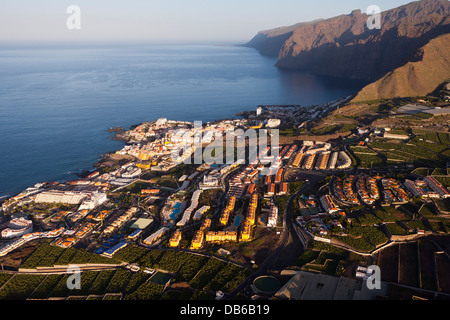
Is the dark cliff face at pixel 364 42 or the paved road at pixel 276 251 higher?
the dark cliff face at pixel 364 42

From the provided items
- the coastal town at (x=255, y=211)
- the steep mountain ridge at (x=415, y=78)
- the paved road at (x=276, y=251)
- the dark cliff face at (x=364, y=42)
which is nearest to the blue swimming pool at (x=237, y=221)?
the coastal town at (x=255, y=211)

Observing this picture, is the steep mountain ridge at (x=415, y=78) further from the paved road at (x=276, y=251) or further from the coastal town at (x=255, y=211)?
the paved road at (x=276, y=251)

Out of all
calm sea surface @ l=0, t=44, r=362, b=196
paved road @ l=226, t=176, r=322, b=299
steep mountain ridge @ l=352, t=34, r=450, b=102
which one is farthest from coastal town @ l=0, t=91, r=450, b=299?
steep mountain ridge @ l=352, t=34, r=450, b=102

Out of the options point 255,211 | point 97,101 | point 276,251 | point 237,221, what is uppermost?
point 97,101

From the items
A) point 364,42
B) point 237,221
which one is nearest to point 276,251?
point 237,221

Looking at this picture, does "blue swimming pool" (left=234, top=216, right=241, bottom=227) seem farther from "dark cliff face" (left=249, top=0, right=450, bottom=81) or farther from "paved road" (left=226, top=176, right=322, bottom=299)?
"dark cliff face" (left=249, top=0, right=450, bottom=81)

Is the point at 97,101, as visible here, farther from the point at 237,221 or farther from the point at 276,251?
the point at 276,251
